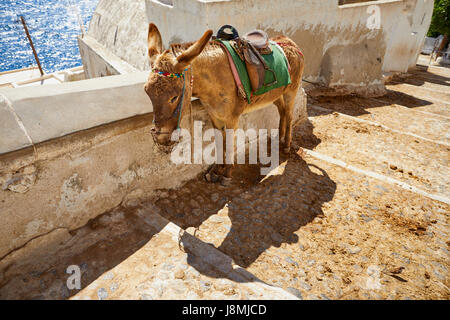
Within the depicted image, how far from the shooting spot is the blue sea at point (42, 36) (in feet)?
162

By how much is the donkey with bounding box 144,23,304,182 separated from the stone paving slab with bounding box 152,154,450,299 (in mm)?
782

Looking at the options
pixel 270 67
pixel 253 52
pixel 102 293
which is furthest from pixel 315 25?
pixel 102 293

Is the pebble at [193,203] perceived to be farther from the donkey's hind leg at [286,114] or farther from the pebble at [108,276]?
the donkey's hind leg at [286,114]

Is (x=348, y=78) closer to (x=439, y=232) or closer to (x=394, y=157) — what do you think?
(x=394, y=157)

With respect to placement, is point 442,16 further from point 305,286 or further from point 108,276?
point 108,276

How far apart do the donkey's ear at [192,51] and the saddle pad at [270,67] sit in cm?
95

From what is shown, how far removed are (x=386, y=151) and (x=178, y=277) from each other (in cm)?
569

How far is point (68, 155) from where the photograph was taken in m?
2.86

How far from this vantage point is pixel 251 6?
6.89 meters

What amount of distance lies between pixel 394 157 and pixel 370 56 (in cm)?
618

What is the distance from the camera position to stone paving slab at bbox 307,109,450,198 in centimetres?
518

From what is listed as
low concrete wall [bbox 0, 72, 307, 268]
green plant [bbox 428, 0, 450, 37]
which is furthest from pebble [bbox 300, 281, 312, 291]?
green plant [bbox 428, 0, 450, 37]

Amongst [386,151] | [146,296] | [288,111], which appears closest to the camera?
[146,296]

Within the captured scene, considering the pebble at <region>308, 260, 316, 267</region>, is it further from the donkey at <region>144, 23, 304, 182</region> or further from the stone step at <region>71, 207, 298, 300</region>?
the donkey at <region>144, 23, 304, 182</region>
